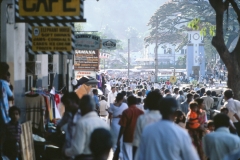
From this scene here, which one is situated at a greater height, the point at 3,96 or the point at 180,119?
the point at 3,96

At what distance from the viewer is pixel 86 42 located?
24000 millimetres

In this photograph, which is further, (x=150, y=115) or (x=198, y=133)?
(x=198, y=133)

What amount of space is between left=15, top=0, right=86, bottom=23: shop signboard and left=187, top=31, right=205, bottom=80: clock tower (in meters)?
68.9

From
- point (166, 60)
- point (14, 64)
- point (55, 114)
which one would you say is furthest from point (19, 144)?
point (166, 60)

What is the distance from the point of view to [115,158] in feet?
44.1

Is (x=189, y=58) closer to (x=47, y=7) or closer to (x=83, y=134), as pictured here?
(x=47, y=7)

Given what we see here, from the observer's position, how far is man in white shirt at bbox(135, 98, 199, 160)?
6605mm

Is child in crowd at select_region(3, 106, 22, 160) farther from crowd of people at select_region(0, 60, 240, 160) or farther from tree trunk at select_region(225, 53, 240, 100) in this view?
tree trunk at select_region(225, 53, 240, 100)

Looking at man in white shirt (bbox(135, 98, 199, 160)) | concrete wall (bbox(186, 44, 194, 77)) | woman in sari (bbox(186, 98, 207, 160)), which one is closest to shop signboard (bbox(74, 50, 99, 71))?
woman in sari (bbox(186, 98, 207, 160))

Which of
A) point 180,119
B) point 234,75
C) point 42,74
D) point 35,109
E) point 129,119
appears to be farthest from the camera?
point 42,74

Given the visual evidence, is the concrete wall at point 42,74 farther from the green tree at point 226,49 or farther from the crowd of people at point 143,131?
the green tree at point 226,49

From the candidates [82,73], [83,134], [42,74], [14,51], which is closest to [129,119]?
[14,51]

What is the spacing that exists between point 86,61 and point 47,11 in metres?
19.9

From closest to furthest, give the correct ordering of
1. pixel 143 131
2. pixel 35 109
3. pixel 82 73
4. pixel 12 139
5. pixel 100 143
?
pixel 100 143 < pixel 143 131 < pixel 12 139 < pixel 35 109 < pixel 82 73
